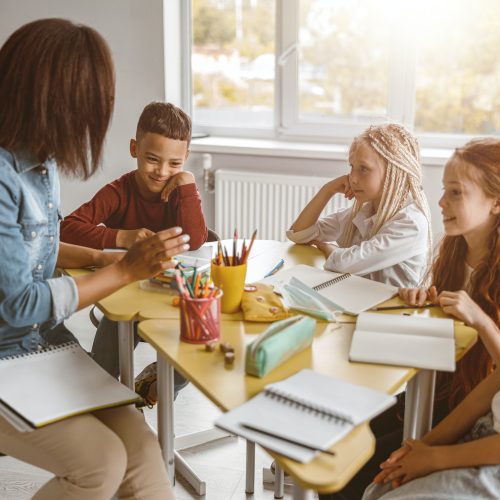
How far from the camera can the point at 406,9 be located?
3398mm

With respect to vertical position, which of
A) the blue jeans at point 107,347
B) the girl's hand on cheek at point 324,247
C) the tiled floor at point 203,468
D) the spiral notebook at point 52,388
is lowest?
the tiled floor at point 203,468

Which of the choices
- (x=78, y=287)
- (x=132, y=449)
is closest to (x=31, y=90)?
(x=78, y=287)

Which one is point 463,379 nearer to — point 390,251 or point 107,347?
point 390,251

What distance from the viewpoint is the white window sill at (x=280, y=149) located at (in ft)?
11.1

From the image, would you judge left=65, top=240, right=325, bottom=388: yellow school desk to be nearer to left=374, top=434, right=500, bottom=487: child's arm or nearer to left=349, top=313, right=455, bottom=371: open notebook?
left=349, top=313, right=455, bottom=371: open notebook

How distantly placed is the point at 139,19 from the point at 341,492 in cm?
282

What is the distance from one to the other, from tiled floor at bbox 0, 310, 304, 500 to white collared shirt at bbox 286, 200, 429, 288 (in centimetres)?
71

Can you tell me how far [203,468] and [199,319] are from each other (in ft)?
3.29

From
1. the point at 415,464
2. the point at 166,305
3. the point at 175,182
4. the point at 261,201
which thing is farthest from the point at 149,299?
the point at 261,201

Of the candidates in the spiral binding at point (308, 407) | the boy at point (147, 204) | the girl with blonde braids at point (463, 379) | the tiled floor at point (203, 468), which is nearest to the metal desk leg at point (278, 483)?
the tiled floor at point (203, 468)

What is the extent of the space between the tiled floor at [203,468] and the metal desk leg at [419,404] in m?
0.74

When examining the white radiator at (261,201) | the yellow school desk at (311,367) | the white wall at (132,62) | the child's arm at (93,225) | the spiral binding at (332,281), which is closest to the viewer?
A: the yellow school desk at (311,367)

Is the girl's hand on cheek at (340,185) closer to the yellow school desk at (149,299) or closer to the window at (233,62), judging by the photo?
the yellow school desk at (149,299)

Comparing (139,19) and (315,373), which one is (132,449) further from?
(139,19)
